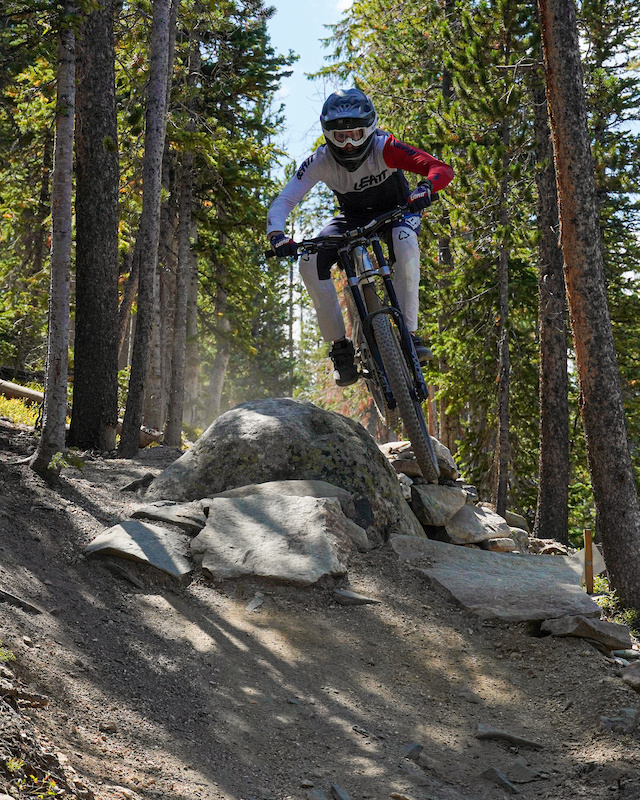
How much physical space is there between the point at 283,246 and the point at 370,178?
1.13m

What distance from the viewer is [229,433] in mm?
7648

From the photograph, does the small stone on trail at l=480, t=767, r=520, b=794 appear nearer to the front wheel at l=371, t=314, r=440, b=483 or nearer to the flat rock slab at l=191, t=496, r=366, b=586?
the flat rock slab at l=191, t=496, r=366, b=586

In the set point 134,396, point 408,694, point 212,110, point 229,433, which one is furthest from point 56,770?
point 212,110

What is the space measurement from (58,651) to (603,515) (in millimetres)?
5467

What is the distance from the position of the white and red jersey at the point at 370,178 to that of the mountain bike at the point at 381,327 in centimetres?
33

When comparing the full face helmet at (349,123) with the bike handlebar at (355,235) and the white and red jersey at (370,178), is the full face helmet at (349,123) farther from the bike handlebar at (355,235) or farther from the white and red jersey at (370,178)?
the bike handlebar at (355,235)

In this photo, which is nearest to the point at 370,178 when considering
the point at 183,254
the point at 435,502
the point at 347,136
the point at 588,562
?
the point at 347,136

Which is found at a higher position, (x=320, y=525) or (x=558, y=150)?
(x=558, y=150)

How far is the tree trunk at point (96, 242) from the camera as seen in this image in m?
9.71

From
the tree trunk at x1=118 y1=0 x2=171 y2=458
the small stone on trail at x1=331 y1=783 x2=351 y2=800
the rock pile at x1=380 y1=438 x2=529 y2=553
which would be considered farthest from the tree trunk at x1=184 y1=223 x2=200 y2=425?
the small stone on trail at x1=331 y1=783 x2=351 y2=800

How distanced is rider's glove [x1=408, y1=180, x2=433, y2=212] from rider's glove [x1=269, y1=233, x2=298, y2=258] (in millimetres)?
1089

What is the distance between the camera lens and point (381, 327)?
6.78 metres

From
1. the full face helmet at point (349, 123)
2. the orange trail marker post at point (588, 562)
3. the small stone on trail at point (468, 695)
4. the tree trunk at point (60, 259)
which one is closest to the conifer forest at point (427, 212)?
the tree trunk at point (60, 259)

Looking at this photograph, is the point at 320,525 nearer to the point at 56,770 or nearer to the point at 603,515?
the point at 603,515
